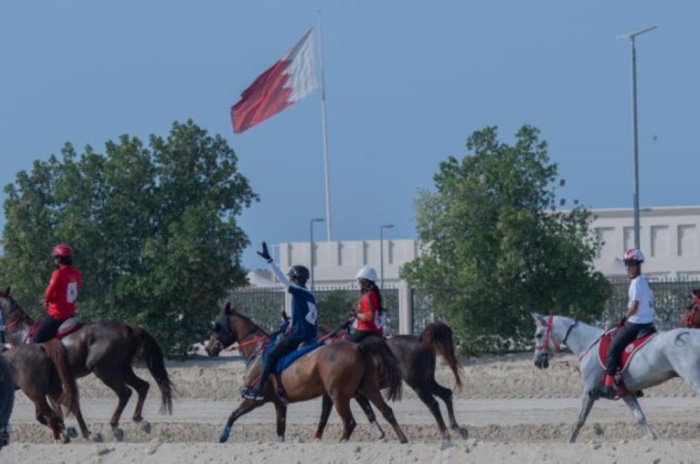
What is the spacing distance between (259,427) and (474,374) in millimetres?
8588

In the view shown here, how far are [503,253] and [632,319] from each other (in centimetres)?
1240

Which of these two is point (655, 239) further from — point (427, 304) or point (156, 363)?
point (156, 363)

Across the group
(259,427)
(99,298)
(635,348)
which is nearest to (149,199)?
(99,298)

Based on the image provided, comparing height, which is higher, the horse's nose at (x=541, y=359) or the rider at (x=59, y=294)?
the rider at (x=59, y=294)

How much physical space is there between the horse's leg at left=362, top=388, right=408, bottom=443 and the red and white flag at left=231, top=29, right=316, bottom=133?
837 inches

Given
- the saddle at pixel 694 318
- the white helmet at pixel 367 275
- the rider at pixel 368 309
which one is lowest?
the saddle at pixel 694 318

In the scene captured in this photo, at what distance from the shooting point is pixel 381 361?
18625mm

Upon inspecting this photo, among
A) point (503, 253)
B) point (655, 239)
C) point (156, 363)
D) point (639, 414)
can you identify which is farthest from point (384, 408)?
point (655, 239)

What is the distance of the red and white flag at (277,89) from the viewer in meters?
39.2

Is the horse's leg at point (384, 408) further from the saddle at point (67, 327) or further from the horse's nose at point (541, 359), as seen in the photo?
the saddle at point (67, 327)

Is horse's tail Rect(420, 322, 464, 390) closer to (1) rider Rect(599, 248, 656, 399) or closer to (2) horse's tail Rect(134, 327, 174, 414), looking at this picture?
(1) rider Rect(599, 248, 656, 399)

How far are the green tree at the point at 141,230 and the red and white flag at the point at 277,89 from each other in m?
3.77

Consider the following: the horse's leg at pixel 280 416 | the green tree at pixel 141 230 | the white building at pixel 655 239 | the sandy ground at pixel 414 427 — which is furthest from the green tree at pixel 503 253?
the white building at pixel 655 239

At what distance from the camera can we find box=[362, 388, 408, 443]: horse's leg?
18000 mm
